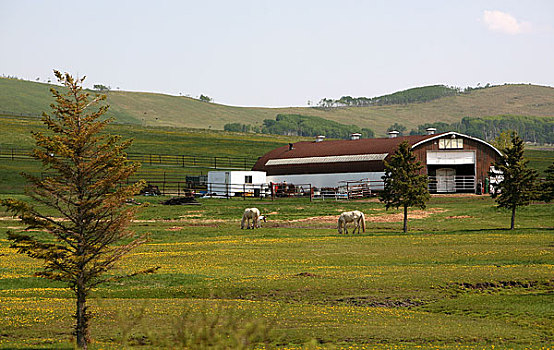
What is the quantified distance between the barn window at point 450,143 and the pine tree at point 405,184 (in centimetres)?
3475

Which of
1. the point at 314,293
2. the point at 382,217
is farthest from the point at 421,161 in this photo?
the point at 314,293

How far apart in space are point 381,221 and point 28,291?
3744 cm

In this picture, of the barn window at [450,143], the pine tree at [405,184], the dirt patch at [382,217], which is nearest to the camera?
the pine tree at [405,184]

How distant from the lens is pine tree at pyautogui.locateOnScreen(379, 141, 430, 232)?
5175 cm

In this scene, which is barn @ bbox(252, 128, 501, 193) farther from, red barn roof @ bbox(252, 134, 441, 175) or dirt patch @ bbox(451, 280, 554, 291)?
dirt patch @ bbox(451, 280, 554, 291)

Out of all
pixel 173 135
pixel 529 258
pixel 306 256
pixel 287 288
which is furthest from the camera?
pixel 173 135

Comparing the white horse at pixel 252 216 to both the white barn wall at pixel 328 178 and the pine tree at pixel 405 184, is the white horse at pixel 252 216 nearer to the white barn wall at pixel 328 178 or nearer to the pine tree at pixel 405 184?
the pine tree at pixel 405 184

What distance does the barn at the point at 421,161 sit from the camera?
85.8m

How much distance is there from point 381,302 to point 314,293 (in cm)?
263

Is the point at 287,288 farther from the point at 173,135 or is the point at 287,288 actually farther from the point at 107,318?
the point at 173,135

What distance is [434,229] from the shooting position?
53.3 metres

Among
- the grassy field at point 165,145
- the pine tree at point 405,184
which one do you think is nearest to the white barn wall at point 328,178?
Result: the grassy field at point 165,145

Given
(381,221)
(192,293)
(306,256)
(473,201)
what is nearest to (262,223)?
(381,221)

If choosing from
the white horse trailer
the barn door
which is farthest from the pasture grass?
the barn door
